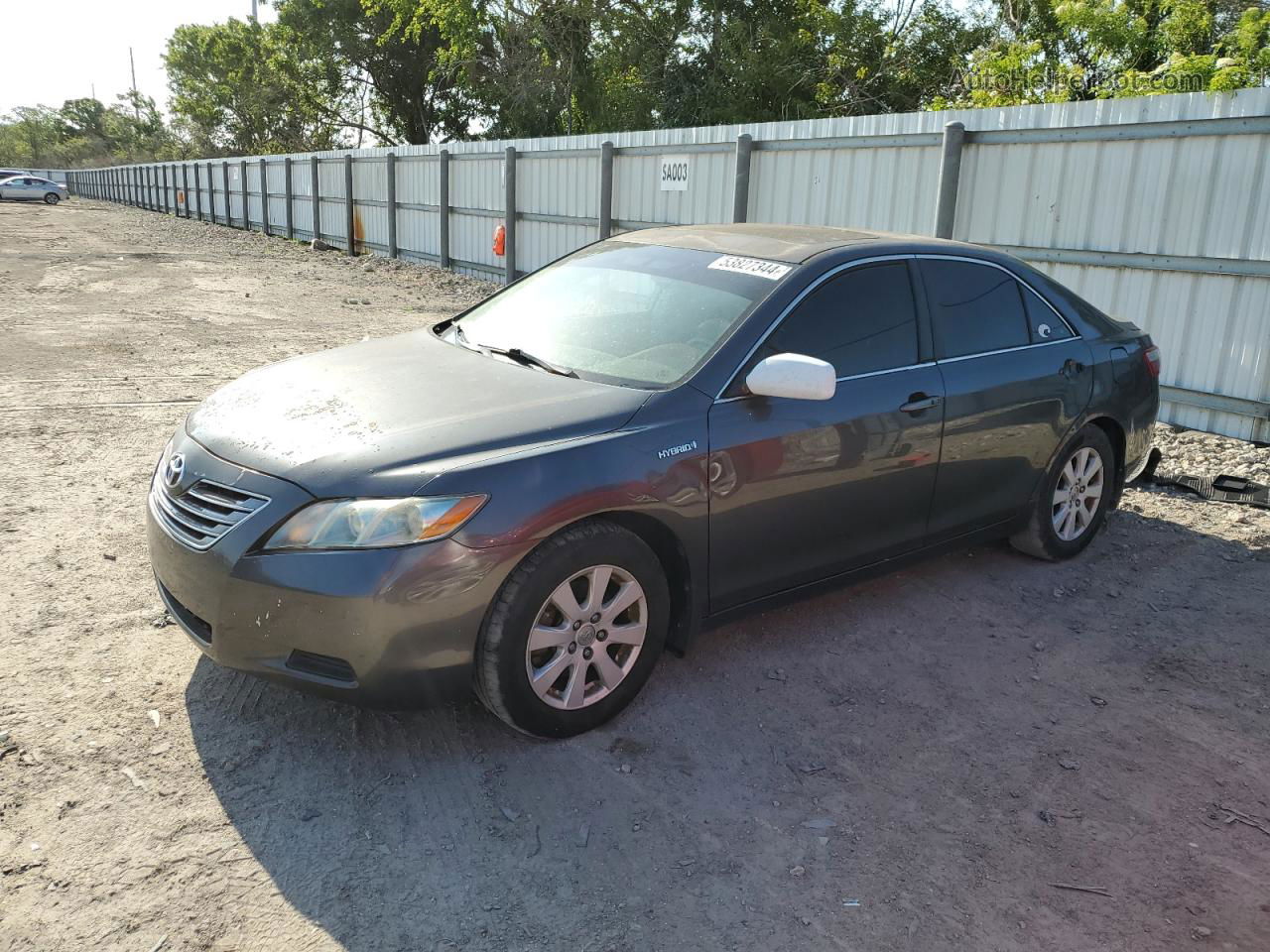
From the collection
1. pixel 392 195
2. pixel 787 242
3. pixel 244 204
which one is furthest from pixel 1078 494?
pixel 244 204

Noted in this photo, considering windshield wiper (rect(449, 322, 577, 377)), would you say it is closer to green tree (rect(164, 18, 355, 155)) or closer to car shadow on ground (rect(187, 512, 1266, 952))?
car shadow on ground (rect(187, 512, 1266, 952))

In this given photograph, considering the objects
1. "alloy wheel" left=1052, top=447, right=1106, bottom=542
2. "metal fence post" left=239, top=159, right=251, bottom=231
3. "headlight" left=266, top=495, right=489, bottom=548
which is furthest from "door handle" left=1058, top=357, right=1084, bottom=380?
"metal fence post" left=239, top=159, right=251, bottom=231

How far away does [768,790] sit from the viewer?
10.7ft

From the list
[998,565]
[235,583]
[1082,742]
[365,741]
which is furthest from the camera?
[998,565]

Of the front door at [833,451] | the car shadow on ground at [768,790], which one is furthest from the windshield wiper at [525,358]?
the car shadow on ground at [768,790]

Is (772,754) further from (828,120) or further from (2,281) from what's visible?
(2,281)

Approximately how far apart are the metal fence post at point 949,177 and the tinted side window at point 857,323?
554 cm

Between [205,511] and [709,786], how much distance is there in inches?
70.9

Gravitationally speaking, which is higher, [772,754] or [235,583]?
[235,583]

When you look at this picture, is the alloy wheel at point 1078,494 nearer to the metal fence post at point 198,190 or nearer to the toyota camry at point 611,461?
the toyota camry at point 611,461

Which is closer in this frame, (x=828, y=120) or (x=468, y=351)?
(x=468, y=351)

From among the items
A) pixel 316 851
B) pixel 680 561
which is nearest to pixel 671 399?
pixel 680 561

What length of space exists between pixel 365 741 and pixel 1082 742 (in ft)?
8.07

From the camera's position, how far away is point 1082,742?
12.0 ft
